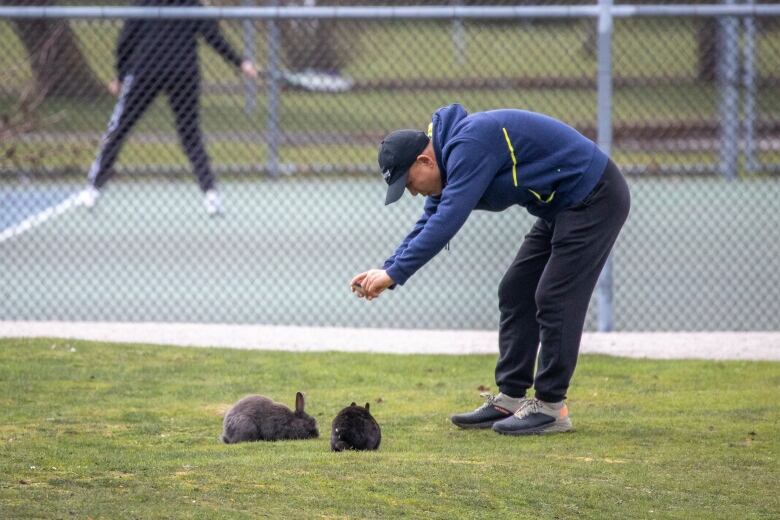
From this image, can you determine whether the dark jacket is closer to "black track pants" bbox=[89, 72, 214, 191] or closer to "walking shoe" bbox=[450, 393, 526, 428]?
"black track pants" bbox=[89, 72, 214, 191]

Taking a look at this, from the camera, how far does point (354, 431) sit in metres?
5.58

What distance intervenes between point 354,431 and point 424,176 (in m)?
1.10

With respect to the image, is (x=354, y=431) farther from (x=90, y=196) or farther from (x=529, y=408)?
(x=90, y=196)

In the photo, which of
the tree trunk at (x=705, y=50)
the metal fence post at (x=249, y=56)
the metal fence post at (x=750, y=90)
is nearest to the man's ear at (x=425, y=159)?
the metal fence post at (x=249, y=56)

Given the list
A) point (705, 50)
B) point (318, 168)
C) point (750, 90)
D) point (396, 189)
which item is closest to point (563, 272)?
point (396, 189)

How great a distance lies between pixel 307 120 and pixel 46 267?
5.63 m

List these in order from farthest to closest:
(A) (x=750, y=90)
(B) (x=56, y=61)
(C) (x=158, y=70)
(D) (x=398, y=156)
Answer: (B) (x=56, y=61), (C) (x=158, y=70), (A) (x=750, y=90), (D) (x=398, y=156)

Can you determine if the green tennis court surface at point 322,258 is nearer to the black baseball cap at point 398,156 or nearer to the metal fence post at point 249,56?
the metal fence post at point 249,56

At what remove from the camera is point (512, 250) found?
468 inches

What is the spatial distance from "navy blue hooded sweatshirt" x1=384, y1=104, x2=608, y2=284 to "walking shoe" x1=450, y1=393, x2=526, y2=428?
97cm

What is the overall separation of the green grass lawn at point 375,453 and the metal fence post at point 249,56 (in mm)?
2589

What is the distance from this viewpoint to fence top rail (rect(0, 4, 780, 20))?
8.34m

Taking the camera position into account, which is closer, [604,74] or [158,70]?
[604,74]

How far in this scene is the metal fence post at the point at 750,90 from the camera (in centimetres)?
1096
